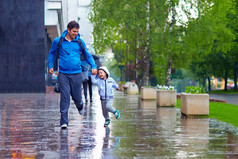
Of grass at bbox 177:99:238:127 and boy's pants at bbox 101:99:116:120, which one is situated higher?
boy's pants at bbox 101:99:116:120

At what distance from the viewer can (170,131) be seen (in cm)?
931

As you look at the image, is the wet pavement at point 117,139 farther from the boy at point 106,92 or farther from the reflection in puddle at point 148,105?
the reflection in puddle at point 148,105

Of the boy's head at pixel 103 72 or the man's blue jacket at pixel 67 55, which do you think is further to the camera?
the boy's head at pixel 103 72

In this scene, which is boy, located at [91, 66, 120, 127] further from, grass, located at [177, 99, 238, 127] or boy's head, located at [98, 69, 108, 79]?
grass, located at [177, 99, 238, 127]

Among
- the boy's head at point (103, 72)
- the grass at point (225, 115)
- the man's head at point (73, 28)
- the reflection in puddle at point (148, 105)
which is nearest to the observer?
the man's head at point (73, 28)

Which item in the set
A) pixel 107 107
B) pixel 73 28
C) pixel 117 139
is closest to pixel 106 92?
pixel 107 107

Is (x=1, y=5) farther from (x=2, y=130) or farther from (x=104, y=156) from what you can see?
(x=104, y=156)

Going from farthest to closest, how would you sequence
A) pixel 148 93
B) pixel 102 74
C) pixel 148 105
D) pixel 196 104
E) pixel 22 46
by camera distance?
pixel 22 46, pixel 148 93, pixel 148 105, pixel 196 104, pixel 102 74

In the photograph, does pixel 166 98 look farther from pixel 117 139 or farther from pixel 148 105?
pixel 117 139

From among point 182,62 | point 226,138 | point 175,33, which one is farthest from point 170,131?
point 182,62

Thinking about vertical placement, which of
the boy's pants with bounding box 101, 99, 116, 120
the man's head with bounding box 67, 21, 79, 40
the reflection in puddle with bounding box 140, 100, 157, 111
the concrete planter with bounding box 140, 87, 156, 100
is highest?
the man's head with bounding box 67, 21, 79, 40

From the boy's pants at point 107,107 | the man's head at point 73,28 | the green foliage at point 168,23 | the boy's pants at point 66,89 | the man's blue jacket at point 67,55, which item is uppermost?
the green foliage at point 168,23

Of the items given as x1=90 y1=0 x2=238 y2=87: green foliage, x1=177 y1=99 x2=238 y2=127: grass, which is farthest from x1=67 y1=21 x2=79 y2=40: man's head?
x1=90 y1=0 x2=238 y2=87: green foliage

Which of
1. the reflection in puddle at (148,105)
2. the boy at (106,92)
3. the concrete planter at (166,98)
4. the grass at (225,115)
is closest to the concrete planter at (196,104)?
the grass at (225,115)
